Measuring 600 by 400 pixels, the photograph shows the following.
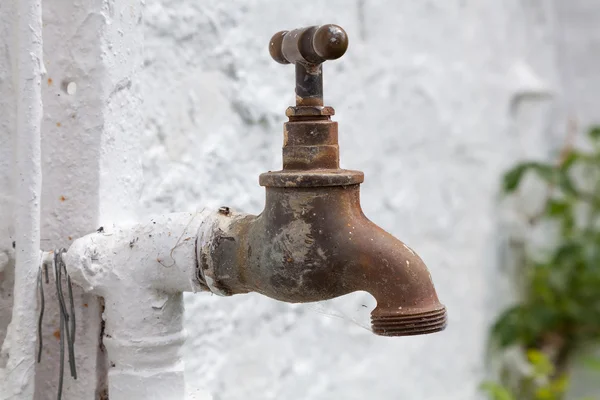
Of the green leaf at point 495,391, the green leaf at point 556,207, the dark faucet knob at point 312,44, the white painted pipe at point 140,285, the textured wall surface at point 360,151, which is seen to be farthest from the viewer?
the green leaf at point 556,207

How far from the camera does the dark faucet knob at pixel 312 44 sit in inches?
20.3

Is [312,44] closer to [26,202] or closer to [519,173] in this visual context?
[26,202]

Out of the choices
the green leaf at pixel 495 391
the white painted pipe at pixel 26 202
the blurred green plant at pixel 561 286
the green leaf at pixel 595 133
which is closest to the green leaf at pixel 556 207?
the blurred green plant at pixel 561 286

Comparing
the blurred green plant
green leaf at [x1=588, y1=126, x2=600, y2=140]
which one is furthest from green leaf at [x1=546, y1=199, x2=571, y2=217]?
green leaf at [x1=588, y1=126, x2=600, y2=140]

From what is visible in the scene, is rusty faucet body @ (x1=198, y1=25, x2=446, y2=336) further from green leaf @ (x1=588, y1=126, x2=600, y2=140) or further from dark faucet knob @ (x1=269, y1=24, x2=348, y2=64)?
green leaf @ (x1=588, y1=126, x2=600, y2=140)

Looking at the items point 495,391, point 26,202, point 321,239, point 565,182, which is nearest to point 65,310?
point 26,202

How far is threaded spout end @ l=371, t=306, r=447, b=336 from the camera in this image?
0.55 meters

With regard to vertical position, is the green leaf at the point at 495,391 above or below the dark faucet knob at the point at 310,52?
below

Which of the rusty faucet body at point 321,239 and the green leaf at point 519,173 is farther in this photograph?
the green leaf at point 519,173

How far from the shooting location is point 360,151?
129 centimetres

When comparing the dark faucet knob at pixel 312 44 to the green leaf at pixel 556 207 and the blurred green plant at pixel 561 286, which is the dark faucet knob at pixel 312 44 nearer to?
the blurred green plant at pixel 561 286

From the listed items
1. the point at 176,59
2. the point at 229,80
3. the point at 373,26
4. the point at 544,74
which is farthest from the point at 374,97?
the point at 544,74

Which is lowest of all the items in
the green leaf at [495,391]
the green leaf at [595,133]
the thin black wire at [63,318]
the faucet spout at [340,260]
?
the green leaf at [495,391]

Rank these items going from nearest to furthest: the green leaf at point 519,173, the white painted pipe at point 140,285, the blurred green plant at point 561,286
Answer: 1. the white painted pipe at point 140,285
2. the green leaf at point 519,173
3. the blurred green plant at point 561,286
